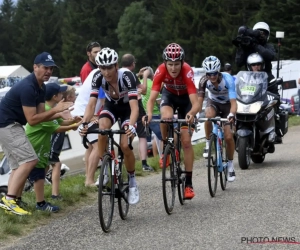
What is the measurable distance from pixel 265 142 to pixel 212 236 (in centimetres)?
606

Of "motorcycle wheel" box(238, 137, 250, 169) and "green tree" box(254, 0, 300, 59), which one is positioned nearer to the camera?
"motorcycle wheel" box(238, 137, 250, 169)

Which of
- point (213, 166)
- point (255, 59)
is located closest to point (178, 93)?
point (213, 166)

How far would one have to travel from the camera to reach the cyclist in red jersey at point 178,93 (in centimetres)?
961

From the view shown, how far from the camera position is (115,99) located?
9172mm

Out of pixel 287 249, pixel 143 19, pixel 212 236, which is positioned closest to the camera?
pixel 287 249

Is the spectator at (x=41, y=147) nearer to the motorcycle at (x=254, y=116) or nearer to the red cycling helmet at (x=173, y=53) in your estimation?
the red cycling helmet at (x=173, y=53)

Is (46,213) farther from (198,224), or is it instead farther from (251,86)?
(251,86)

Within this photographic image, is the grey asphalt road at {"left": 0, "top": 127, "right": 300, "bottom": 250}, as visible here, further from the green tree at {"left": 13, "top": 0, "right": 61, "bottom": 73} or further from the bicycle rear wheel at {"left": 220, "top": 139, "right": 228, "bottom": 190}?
the green tree at {"left": 13, "top": 0, "right": 61, "bottom": 73}

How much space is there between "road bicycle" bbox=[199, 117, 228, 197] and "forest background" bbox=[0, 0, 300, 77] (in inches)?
2049

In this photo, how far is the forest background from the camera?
7068 cm

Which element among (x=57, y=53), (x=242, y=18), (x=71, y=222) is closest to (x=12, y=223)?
(x=71, y=222)

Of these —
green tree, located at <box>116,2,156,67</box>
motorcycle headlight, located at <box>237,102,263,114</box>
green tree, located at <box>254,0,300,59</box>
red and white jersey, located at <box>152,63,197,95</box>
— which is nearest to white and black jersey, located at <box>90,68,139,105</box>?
red and white jersey, located at <box>152,63,197,95</box>

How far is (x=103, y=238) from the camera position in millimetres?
8109

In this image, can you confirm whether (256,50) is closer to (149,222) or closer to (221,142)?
(221,142)
